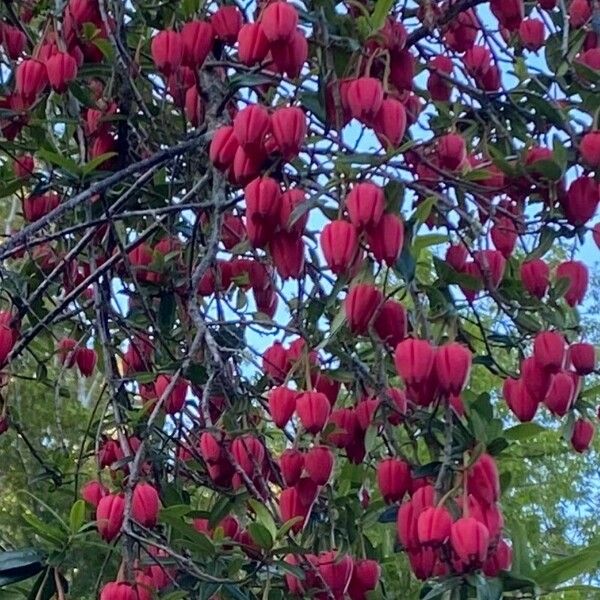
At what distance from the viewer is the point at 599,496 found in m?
5.44

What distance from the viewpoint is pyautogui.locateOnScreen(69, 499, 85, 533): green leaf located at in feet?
4.74

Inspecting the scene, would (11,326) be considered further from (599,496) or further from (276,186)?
(599,496)

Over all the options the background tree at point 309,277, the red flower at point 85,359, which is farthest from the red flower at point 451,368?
the red flower at point 85,359

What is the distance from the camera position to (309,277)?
1.90 meters

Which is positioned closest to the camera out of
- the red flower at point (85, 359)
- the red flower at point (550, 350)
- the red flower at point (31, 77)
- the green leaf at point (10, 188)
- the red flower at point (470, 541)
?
the red flower at point (470, 541)

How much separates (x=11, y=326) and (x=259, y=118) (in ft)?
1.86

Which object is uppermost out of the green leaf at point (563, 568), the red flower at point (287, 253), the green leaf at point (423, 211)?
the green leaf at point (423, 211)

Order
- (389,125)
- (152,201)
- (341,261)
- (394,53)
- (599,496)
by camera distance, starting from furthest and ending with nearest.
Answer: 1. (599,496)
2. (152,201)
3. (394,53)
4. (389,125)
5. (341,261)

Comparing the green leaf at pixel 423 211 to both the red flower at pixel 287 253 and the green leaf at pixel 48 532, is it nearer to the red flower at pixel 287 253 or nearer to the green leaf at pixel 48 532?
the red flower at pixel 287 253

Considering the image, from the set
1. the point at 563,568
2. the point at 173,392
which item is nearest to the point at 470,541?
the point at 563,568

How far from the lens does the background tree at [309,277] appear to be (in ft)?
4.39

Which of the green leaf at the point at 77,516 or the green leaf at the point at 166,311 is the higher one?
the green leaf at the point at 166,311

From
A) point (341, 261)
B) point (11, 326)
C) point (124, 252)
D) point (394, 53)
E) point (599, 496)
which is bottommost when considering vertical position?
point (341, 261)

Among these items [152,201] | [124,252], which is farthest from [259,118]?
[152,201]
